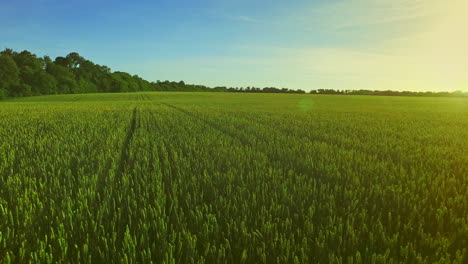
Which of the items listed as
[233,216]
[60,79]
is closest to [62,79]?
[60,79]

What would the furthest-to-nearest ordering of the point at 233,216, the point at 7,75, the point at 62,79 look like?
the point at 62,79 < the point at 7,75 < the point at 233,216

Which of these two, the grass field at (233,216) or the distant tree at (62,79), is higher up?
the distant tree at (62,79)

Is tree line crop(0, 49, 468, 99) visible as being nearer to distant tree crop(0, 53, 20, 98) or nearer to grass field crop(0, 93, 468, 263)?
distant tree crop(0, 53, 20, 98)

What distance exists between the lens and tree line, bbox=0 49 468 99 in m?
77.4

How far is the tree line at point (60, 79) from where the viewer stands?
77438 mm

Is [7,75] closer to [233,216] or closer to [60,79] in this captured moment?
[60,79]

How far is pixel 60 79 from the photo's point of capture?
9631 centimetres

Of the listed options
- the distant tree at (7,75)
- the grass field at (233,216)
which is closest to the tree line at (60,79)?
the distant tree at (7,75)

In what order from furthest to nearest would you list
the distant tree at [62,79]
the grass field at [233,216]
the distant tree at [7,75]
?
the distant tree at [62,79], the distant tree at [7,75], the grass field at [233,216]

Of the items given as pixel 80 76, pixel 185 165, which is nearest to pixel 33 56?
pixel 80 76

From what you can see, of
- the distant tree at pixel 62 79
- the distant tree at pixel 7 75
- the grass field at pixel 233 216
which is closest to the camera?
the grass field at pixel 233 216

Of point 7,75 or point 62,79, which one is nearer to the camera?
point 7,75

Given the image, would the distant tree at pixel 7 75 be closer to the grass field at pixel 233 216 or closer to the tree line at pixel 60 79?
the tree line at pixel 60 79

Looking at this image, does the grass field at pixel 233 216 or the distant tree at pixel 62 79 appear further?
the distant tree at pixel 62 79
